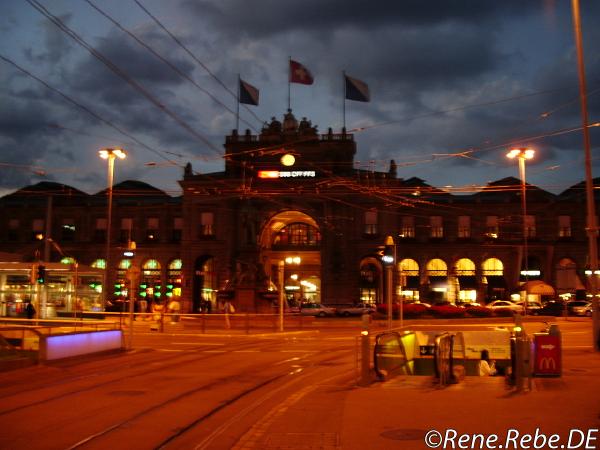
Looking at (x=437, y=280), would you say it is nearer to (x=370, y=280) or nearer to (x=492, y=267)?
(x=492, y=267)

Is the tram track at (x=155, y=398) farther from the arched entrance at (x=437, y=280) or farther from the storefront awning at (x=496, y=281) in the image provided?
the storefront awning at (x=496, y=281)

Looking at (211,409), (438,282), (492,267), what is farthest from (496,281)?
(211,409)

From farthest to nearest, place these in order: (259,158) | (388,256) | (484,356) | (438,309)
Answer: (259,158), (438,309), (388,256), (484,356)

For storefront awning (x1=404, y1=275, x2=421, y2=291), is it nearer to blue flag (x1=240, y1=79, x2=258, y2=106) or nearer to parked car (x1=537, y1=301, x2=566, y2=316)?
parked car (x1=537, y1=301, x2=566, y2=316)

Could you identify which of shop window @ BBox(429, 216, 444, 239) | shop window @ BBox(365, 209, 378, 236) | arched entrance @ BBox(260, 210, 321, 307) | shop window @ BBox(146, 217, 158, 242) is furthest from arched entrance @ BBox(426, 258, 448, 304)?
shop window @ BBox(146, 217, 158, 242)

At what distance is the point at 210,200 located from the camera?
79.2m

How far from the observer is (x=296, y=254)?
8025 cm

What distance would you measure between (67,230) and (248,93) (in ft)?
171

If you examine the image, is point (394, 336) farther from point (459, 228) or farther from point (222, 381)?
point (459, 228)

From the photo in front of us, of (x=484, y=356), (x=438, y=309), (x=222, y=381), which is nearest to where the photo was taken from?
(x=222, y=381)

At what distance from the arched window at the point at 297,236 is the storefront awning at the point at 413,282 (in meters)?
11.5

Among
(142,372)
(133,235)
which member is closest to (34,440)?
(142,372)

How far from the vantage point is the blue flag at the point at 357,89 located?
40062 mm

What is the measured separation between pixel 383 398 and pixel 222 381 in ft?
17.2
